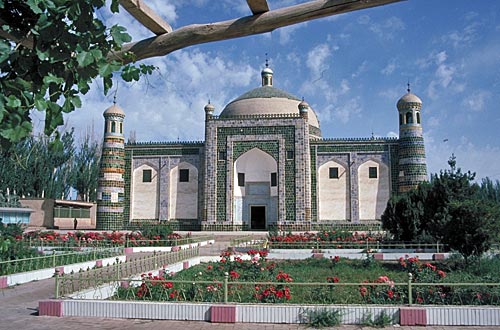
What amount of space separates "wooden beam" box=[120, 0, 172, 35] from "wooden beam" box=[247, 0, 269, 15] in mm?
647

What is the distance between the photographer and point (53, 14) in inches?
79.6

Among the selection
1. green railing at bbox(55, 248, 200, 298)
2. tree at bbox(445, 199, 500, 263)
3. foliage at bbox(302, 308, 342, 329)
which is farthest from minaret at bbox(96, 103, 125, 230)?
foliage at bbox(302, 308, 342, 329)

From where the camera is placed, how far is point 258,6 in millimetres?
3203

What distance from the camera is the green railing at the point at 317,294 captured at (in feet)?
22.0

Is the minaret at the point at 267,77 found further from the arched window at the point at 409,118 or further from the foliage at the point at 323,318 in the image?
the foliage at the point at 323,318

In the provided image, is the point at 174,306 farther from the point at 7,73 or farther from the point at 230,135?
the point at 230,135

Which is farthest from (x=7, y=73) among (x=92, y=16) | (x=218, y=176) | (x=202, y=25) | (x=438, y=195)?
(x=218, y=176)

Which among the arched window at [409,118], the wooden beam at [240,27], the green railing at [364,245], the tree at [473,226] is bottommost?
the green railing at [364,245]

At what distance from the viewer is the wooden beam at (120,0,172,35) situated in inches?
127

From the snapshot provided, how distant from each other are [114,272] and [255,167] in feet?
71.8

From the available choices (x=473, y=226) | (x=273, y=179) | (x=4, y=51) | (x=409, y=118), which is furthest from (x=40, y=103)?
(x=409, y=118)

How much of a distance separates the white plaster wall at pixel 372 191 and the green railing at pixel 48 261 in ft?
60.8

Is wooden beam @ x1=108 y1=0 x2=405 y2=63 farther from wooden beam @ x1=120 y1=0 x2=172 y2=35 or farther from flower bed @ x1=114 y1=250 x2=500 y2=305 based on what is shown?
flower bed @ x1=114 y1=250 x2=500 y2=305

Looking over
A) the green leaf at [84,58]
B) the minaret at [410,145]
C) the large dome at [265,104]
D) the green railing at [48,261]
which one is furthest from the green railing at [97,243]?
the large dome at [265,104]
